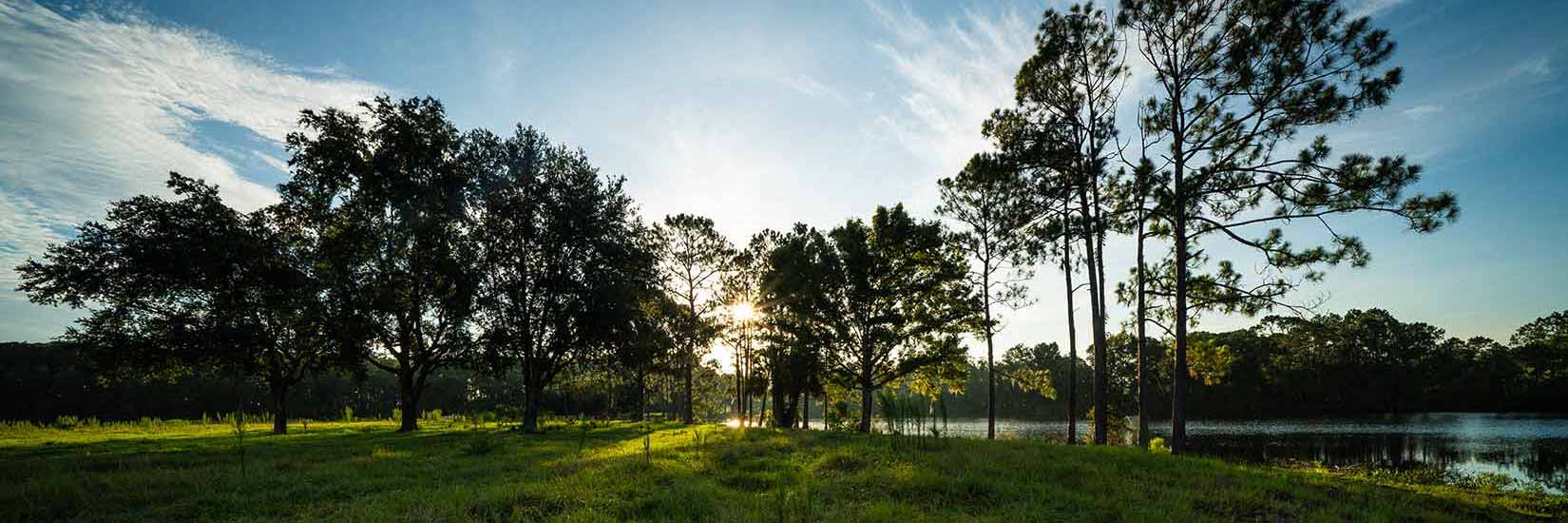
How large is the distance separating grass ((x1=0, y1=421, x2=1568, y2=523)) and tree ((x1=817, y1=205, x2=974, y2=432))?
15.1 meters

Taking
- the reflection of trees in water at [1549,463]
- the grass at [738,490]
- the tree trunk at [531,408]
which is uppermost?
the grass at [738,490]

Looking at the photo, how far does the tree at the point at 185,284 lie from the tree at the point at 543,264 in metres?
6.69

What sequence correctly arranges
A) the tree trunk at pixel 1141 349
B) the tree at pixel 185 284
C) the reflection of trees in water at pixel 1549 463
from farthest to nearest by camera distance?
the tree at pixel 185 284 < the reflection of trees in water at pixel 1549 463 < the tree trunk at pixel 1141 349

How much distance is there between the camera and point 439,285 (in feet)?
78.3

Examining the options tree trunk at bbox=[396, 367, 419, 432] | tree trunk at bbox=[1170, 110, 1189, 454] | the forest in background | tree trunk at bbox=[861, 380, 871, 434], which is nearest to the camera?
tree trunk at bbox=[1170, 110, 1189, 454]

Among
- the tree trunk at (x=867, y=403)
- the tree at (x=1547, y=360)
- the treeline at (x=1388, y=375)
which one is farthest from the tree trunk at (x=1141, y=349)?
the tree at (x=1547, y=360)

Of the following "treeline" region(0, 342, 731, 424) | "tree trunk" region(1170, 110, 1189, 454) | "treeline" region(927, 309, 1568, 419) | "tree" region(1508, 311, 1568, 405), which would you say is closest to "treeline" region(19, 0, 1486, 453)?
"tree trunk" region(1170, 110, 1189, 454)

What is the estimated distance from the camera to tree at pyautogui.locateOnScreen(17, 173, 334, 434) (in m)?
21.2

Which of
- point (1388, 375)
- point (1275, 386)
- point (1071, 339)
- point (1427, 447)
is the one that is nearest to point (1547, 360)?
point (1388, 375)

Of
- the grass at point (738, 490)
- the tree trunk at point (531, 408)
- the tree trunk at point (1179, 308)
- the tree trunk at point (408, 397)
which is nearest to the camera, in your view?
the grass at point (738, 490)

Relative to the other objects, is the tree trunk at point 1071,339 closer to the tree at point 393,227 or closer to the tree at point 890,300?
the tree at point 890,300

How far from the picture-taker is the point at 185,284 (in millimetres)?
22047

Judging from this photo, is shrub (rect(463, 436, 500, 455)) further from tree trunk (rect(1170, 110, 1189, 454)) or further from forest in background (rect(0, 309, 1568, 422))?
forest in background (rect(0, 309, 1568, 422))

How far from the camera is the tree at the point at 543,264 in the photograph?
82.0ft
